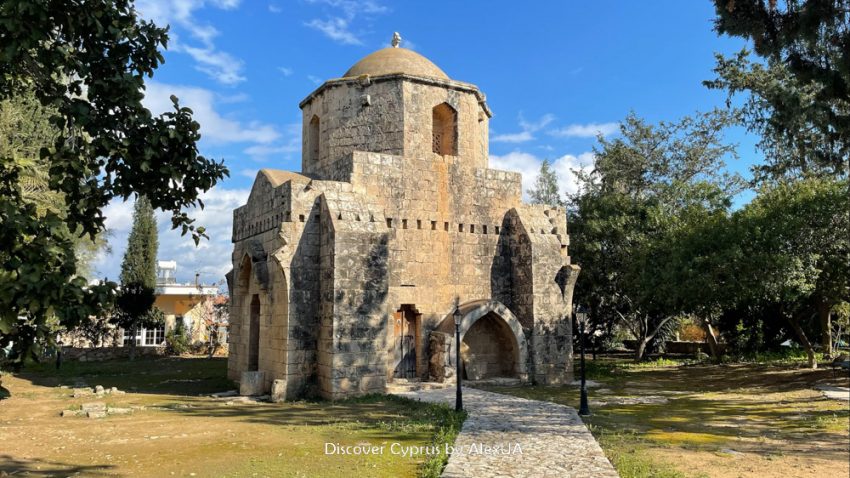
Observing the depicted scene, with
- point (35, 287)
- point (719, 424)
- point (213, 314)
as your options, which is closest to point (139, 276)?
point (213, 314)

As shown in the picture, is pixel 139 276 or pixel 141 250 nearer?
pixel 139 276

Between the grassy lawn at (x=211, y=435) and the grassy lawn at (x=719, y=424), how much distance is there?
297cm

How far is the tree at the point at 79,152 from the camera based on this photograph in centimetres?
435

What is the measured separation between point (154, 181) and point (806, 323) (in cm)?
2690

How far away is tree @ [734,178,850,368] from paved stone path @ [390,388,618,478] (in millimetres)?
7007

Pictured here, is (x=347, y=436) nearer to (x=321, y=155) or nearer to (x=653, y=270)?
(x=321, y=155)

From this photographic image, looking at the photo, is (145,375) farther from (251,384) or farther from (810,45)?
(810,45)

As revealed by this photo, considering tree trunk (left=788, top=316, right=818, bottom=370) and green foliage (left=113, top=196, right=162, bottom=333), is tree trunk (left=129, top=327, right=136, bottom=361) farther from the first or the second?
tree trunk (left=788, top=316, right=818, bottom=370)

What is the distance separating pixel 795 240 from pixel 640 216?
7313mm

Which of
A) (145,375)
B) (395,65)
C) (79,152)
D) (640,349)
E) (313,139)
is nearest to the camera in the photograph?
(79,152)

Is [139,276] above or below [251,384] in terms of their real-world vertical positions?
above

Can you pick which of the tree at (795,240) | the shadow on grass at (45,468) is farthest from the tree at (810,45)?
the shadow on grass at (45,468)

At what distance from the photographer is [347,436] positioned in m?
9.72

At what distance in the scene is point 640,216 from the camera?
22.4 metres
